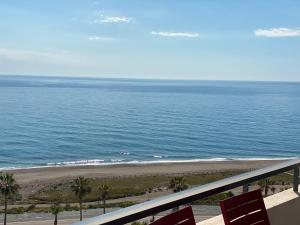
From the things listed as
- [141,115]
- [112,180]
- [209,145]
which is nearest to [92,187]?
[112,180]

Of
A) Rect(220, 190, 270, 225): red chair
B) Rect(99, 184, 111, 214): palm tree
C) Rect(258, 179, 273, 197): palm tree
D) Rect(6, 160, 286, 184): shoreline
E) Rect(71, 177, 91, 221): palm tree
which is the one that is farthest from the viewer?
Rect(6, 160, 286, 184): shoreline

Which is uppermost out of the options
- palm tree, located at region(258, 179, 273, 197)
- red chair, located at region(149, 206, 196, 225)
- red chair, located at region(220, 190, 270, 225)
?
red chair, located at region(149, 206, 196, 225)

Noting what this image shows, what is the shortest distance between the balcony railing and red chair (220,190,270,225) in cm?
18

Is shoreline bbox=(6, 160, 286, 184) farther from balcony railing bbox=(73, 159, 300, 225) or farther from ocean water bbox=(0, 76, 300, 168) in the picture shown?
balcony railing bbox=(73, 159, 300, 225)

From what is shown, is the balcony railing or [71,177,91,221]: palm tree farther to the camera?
[71,177,91,221]: palm tree

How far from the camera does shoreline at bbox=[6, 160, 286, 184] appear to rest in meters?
48.7

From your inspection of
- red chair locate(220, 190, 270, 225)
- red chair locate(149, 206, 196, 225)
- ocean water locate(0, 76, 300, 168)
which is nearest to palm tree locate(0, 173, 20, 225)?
ocean water locate(0, 76, 300, 168)

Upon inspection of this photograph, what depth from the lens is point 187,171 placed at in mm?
51531

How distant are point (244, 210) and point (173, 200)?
0.56 metres

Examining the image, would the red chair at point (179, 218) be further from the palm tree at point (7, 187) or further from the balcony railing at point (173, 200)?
the palm tree at point (7, 187)

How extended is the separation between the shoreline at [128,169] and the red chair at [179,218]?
4591cm

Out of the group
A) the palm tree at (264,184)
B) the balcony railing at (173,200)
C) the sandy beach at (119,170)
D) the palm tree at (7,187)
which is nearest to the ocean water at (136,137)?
the sandy beach at (119,170)

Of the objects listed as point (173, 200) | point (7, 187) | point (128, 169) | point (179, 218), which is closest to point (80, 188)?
point (7, 187)

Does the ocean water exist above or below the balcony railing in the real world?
below
